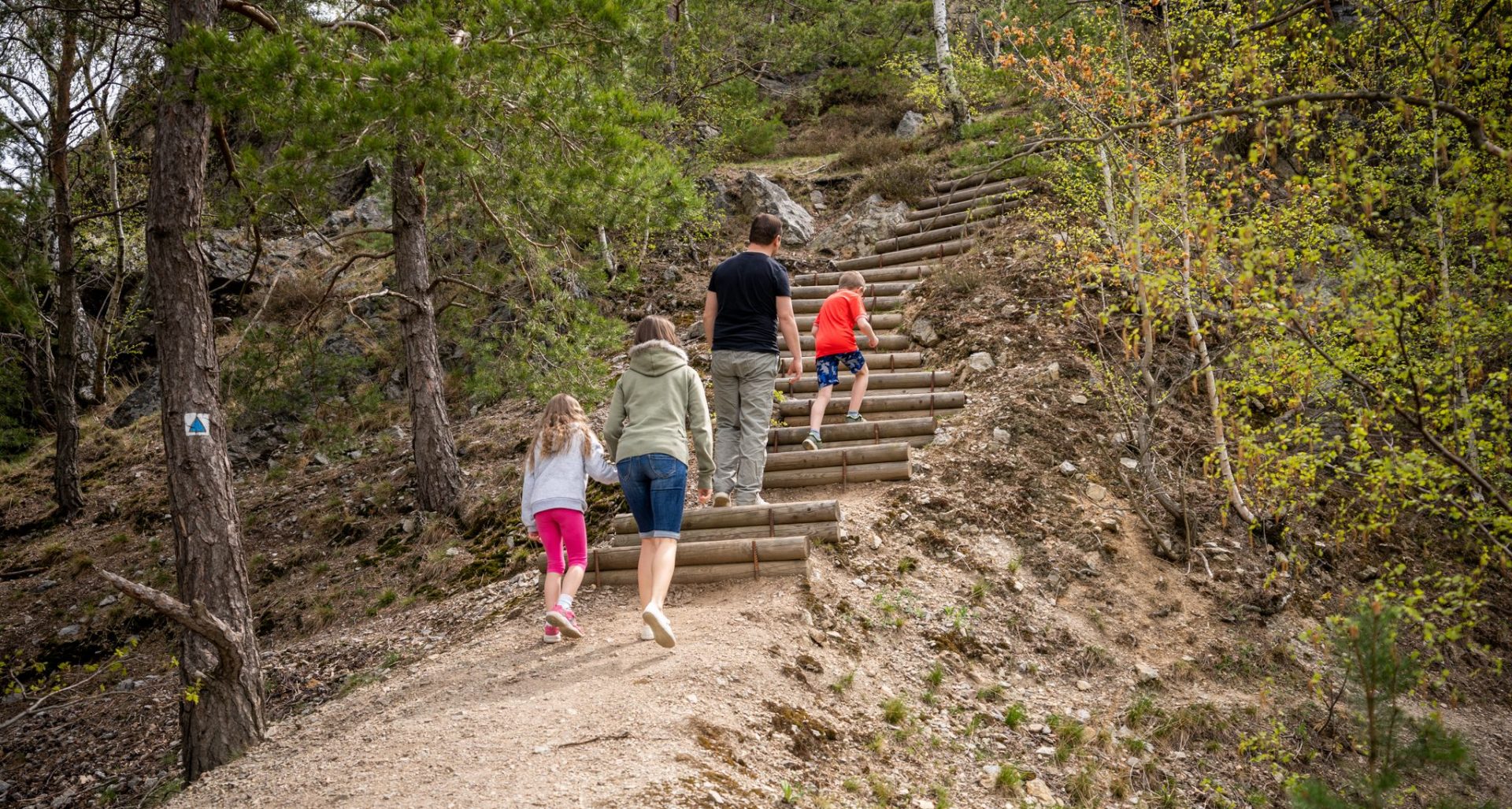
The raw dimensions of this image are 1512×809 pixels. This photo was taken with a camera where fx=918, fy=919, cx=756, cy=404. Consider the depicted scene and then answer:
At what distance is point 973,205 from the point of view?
15062 millimetres

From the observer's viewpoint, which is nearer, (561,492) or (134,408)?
(561,492)

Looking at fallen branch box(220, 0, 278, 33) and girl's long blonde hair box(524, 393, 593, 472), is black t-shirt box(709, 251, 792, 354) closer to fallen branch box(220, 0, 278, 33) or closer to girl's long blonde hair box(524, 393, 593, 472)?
girl's long blonde hair box(524, 393, 593, 472)

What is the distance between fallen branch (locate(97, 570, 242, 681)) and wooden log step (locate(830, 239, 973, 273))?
Answer: 1043 cm

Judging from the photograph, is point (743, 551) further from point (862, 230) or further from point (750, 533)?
point (862, 230)

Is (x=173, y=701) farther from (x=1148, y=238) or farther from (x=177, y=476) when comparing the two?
(x=1148, y=238)

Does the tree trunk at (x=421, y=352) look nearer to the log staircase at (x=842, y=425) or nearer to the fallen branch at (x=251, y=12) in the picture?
the fallen branch at (x=251, y=12)

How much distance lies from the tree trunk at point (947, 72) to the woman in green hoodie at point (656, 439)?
14771mm

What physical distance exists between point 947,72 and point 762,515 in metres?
14.7

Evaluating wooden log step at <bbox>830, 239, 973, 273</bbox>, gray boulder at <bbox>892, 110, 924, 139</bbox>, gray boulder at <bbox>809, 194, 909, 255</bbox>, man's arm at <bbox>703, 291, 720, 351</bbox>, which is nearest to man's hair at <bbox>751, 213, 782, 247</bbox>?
man's arm at <bbox>703, 291, 720, 351</bbox>

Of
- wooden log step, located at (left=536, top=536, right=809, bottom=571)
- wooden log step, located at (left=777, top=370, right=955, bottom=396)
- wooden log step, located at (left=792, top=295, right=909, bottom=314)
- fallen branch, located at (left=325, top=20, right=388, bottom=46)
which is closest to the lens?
wooden log step, located at (left=536, top=536, right=809, bottom=571)

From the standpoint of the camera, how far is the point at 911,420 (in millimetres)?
9773

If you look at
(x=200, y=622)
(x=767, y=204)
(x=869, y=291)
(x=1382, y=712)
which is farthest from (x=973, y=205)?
(x=200, y=622)

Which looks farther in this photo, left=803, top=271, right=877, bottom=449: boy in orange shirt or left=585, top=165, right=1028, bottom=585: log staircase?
left=803, top=271, right=877, bottom=449: boy in orange shirt

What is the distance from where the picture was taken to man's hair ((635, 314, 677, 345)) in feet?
20.1
